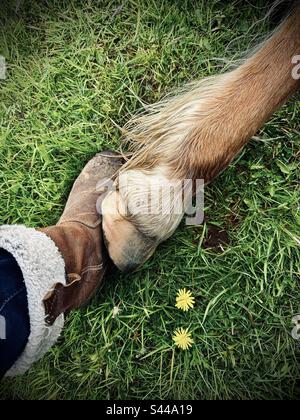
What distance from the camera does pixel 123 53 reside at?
1.87 metres

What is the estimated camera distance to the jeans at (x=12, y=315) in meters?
1.35

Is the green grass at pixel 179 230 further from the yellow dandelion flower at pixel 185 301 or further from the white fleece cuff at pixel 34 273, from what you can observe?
the white fleece cuff at pixel 34 273

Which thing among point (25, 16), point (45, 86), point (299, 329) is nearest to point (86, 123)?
point (45, 86)

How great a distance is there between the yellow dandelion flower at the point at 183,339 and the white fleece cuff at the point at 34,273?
49cm

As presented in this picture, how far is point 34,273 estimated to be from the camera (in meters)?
1.38

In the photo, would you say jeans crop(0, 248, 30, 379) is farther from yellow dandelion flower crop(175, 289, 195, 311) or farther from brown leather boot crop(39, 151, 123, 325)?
yellow dandelion flower crop(175, 289, 195, 311)

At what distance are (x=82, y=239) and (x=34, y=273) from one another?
0.28 m

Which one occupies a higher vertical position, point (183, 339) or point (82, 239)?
point (82, 239)

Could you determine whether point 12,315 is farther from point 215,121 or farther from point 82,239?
point 215,121

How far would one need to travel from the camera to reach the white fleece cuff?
1.37 metres

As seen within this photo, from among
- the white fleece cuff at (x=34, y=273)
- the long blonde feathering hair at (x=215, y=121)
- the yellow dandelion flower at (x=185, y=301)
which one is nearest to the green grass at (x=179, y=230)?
the yellow dandelion flower at (x=185, y=301)

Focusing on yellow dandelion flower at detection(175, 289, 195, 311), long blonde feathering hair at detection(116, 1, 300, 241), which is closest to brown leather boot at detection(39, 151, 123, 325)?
long blonde feathering hair at detection(116, 1, 300, 241)

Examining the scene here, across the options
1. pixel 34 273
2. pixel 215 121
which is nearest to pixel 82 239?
pixel 34 273
